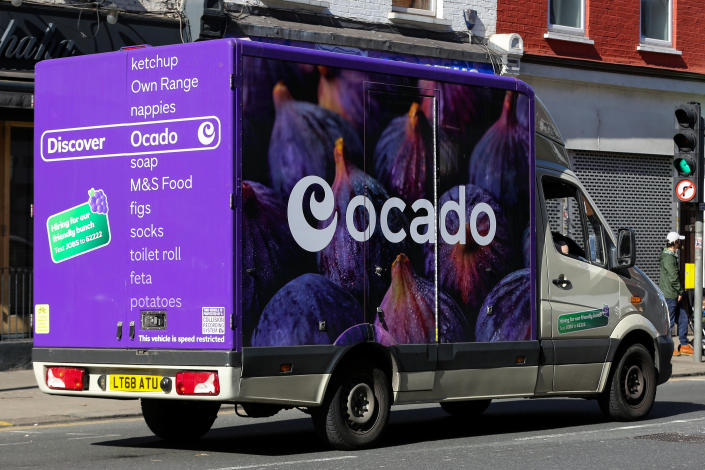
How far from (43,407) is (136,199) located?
15.5 feet

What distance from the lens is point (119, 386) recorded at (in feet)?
33.1

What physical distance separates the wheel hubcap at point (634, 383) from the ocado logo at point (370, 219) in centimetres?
228

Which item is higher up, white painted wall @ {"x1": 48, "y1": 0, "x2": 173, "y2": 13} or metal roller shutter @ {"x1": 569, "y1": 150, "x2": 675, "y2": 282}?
white painted wall @ {"x1": 48, "y1": 0, "x2": 173, "y2": 13}

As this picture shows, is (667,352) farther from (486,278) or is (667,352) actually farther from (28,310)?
(28,310)

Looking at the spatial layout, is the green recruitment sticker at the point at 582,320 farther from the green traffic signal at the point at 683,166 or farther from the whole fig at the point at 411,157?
the green traffic signal at the point at 683,166

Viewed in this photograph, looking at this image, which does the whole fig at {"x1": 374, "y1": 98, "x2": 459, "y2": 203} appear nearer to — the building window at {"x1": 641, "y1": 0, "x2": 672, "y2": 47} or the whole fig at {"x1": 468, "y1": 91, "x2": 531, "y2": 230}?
the whole fig at {"x1": 468, "y1": 91, "x2": 531, "y2": 230}

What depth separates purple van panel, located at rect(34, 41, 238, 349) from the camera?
9648 mm

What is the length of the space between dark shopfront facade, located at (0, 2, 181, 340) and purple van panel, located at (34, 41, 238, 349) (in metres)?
7.24

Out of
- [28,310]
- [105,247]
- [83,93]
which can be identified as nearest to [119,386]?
[105,247]

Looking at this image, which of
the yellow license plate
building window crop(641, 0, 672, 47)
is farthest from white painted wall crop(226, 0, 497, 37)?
the yellow license plate

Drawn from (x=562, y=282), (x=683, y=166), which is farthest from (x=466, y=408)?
(x=683, y=166)

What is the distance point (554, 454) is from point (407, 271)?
1.78 m

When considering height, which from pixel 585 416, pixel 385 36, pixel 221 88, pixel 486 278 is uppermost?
pixel 385 36

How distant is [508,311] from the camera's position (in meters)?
11.6
